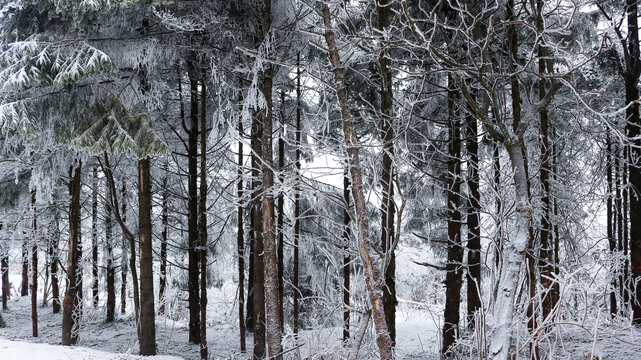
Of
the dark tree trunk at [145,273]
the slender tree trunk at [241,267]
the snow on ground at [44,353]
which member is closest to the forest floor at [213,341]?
the snow on ground at [44,353]

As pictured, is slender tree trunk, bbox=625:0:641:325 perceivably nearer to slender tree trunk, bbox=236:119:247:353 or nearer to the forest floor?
the forest floor

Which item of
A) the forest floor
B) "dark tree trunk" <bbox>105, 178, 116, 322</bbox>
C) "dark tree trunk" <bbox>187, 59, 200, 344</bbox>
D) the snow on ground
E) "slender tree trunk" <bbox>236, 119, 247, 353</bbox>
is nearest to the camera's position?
the forest floor

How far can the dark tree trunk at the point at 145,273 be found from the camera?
9.68 meters

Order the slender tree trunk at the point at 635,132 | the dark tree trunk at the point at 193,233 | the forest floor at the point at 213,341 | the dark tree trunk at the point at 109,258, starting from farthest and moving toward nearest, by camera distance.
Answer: the dark tree trunk at the point at 109,258
the dark tree trunk at the point at 193,233
the slender tree trunk at the point at 635,132
the forest floor at the point at 213,341

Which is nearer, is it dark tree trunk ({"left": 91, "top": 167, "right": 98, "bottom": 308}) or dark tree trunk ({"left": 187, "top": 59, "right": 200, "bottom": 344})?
dark tree trunk ({"left": 187, "top": 59, "right": 200, "bottom": 344})

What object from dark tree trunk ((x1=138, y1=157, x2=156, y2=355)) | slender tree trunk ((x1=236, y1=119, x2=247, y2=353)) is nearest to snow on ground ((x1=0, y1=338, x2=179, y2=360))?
dark tree trunk ((x1=138, y1=157, x2=156, y2=355))

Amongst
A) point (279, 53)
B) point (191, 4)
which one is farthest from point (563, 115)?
point (191, 4)

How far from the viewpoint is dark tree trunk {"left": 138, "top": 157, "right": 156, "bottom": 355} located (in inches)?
381

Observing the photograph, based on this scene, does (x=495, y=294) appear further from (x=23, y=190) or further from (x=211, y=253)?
(x=23, y=190)

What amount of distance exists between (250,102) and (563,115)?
780 cm

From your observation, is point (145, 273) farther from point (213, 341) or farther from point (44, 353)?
point (213, 341)

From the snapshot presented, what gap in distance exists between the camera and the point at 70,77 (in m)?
7.82

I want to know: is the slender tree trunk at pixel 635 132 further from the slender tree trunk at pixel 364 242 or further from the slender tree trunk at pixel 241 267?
the slender tree trunk at pixel 241 267

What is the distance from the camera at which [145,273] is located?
32.6ft
